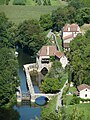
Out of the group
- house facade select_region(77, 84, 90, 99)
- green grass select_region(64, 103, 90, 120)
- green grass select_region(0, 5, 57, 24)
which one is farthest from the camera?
green grass select_region(0, 5, 57, 24)

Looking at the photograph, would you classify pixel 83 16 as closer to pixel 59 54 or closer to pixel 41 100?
pixel 59 54

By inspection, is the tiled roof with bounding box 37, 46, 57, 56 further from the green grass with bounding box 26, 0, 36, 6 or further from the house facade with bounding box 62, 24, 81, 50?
the green grass with bounding box 26, 0, 36, 6

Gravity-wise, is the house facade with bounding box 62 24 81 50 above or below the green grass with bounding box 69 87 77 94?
above

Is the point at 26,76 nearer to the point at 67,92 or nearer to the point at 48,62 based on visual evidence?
the point at 48,62

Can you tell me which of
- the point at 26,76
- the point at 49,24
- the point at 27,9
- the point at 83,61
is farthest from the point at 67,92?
the point at 27,9

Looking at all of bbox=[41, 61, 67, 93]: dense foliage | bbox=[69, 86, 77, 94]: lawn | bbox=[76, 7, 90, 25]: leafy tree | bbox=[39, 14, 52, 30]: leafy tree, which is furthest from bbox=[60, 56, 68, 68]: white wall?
bbox=[76, 7, 90, 25]: leafy tree

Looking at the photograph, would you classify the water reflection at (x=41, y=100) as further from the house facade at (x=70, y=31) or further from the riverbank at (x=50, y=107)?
the house facade at (x=70, y=31)

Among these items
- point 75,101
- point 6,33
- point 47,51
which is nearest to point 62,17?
point 6,33
